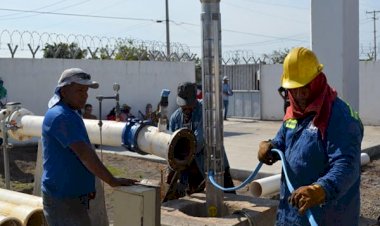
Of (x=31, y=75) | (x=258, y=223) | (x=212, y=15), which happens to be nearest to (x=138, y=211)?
(x=258, y=223)

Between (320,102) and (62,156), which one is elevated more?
(320,102)

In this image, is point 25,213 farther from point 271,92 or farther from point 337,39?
point 271,92

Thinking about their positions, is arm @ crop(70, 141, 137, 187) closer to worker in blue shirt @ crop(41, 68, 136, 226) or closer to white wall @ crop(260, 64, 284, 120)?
worker in blue shirt @ crop(41, 68, 136, 226)

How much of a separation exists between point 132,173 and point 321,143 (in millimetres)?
6025

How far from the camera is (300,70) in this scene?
2650mm

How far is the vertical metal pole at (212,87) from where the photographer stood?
12.7ft

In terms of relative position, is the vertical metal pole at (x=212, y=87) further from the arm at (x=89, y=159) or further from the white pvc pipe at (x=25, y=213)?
the white pvc pipe at (x=25, y=213)

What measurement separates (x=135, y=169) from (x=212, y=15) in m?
5.21

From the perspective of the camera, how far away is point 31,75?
37.5 feet

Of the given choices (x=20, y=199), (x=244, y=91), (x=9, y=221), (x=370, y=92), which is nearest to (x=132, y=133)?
(x=9, y=221)

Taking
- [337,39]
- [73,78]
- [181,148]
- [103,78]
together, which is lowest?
[181,148]

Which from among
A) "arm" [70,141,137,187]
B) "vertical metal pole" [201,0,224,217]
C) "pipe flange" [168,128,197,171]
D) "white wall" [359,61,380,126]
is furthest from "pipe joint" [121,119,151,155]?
"white wall" [359,61,380,126]

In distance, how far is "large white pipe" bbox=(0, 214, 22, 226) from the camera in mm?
4416

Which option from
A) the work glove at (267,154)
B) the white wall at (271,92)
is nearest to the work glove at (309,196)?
the work glove at (267,154)
